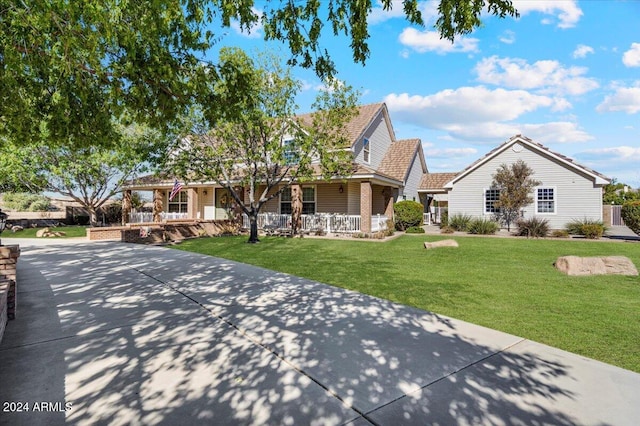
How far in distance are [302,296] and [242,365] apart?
9.60ft

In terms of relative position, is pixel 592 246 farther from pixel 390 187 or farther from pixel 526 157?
→ pixel 390 187

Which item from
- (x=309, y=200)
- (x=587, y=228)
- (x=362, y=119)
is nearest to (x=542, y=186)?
(x=587, y=228)

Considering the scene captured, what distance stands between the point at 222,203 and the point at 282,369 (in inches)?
865

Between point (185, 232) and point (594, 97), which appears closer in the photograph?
point (594, 97)

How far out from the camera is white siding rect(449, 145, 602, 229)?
62.1ft

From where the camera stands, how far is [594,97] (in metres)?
13.6

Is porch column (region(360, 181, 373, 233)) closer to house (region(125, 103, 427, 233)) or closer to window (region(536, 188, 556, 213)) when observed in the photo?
house (region(125, 103, 427, 233))

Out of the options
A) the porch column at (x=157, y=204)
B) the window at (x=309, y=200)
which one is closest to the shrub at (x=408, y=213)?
the window at (x=309, y=200)

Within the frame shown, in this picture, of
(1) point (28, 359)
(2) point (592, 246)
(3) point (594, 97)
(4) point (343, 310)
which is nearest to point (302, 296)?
(4) point (343, 310)

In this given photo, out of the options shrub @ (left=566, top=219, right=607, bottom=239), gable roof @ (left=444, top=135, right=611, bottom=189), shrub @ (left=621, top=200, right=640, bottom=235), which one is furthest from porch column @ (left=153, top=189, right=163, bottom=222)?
shrub @ (left=621, top=200, right=640, bottom=235)

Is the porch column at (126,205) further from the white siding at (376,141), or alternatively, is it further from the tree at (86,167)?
the white siding at (376,141)

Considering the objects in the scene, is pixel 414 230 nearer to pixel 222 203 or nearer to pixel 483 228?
pixel 483 228

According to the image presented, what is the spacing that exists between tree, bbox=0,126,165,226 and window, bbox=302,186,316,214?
30.9 feet

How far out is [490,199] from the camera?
853 inches
